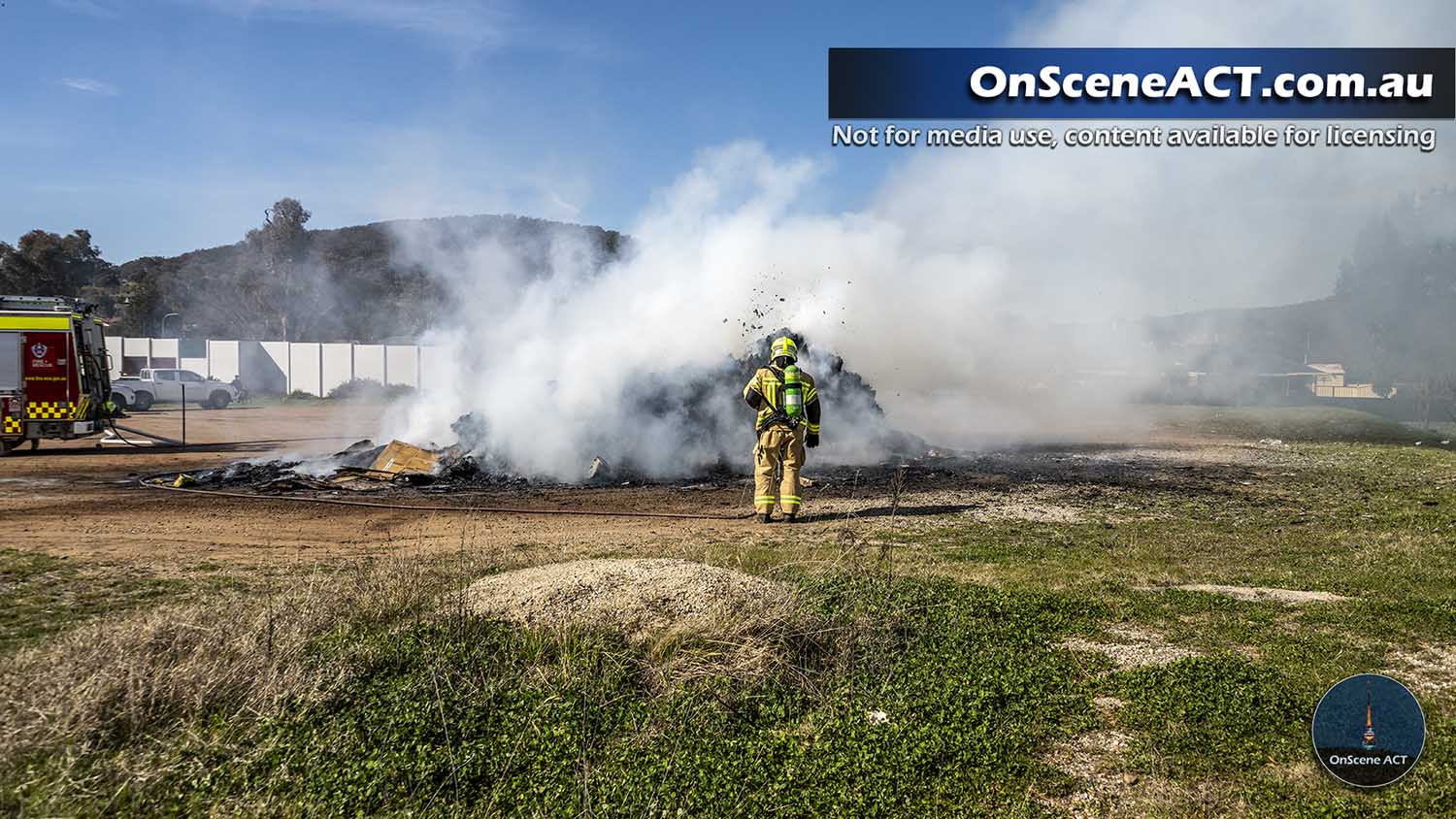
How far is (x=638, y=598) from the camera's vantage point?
5.92 m

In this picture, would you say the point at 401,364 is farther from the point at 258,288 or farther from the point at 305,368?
the point at 258,288

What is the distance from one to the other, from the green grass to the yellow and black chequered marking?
13.5 metres

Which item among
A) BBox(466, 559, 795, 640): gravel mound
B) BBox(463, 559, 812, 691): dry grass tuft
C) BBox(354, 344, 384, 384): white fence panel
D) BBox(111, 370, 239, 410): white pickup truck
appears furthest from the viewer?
BBox(354, 344, 384, 384): white fence panel

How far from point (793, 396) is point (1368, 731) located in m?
8.21

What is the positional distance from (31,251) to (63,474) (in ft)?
230

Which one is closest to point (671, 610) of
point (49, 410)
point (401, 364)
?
point (49, 410)

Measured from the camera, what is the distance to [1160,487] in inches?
583

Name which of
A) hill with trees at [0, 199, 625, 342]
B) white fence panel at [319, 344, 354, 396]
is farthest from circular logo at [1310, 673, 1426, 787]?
white fence panel at [319, 344, 354, 396]

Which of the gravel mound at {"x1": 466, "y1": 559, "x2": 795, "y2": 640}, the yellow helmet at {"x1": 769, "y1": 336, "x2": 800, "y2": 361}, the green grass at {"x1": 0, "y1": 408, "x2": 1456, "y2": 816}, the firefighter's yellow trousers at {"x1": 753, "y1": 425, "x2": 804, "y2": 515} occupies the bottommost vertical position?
the green grass at {"x1": 0, "y1": 408, "x2": 1456, "y2": 816}

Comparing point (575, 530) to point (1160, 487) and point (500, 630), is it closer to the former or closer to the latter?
point (500, 630)

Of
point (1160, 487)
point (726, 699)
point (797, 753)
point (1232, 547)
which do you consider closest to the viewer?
point (797, 753)

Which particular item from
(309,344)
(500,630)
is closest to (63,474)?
(500,630)

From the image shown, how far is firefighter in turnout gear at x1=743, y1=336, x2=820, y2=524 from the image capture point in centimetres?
1161

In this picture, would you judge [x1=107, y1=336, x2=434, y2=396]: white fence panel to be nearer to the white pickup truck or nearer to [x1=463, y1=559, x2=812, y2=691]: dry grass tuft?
the white pickup truck
